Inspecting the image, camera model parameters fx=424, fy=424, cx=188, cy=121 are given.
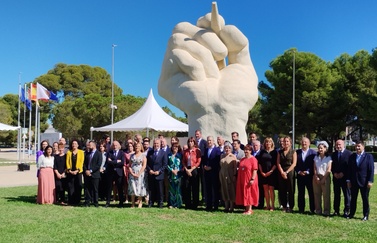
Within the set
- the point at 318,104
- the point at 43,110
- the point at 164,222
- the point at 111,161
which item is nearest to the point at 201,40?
the point at 111,161

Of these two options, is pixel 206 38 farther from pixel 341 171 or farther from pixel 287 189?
pixel 341 171

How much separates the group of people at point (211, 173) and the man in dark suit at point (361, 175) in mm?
16

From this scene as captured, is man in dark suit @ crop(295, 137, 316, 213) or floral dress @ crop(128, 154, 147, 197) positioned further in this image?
floral dress @ crop(128, 154, 147, 197)

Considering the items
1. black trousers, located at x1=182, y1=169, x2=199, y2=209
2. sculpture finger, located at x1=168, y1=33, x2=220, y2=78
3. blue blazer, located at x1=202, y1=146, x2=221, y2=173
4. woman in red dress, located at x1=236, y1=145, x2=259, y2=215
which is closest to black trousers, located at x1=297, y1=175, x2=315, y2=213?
woman in red dress, located at x1=236, y1=145, x2=259, y2=215

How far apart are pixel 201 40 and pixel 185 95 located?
1627 mm

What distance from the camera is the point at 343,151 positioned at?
771 cm

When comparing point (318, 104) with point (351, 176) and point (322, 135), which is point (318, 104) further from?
point (351, 176)

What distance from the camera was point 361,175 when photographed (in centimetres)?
737

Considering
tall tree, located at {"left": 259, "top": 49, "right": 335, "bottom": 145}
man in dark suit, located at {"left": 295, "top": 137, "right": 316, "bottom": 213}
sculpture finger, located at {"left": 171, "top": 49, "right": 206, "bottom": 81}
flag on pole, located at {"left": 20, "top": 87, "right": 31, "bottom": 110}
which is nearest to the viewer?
man in dark suit, located at {"left": 295, "top": 137, "right": 316, "bottom": 213}

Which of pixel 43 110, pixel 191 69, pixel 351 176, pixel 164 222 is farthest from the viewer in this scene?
pixel 43 110

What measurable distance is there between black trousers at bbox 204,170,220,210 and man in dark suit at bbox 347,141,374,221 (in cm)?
250

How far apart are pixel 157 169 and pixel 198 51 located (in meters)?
4.13

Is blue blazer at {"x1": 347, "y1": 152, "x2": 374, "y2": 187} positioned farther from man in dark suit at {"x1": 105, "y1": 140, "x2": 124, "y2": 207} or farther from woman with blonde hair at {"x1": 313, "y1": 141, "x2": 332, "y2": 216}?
man in dark suit at {"x1": 105, "y1": 140, "x2": 124, "y2": 207}

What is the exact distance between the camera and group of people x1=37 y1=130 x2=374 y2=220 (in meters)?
7.73
